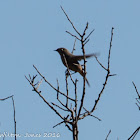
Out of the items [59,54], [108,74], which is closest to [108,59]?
[108,74]

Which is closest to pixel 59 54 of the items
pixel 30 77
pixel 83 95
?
pixel 30 77

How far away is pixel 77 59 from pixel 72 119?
3.36m

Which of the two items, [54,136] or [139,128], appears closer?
[139,128]

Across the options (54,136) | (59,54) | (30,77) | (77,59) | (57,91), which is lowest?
(54,136)

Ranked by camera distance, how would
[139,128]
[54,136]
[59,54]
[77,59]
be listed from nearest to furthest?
[139,128], [54,136], [77,59], [59,54]

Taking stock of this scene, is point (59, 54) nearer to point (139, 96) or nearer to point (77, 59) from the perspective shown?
point (77, 59)

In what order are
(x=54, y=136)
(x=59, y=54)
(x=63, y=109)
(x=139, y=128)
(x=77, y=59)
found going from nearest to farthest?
(x=139, y=128) → (x=63, y=109) → (x=54, y=136) → (x=77, y=59) → (x=59, y=54)

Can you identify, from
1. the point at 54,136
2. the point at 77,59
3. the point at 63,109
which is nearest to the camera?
the point at 63,109

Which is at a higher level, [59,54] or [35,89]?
[59,54]

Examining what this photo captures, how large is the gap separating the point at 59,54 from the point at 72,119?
429 cm

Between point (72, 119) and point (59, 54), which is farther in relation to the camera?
point (59, 54)

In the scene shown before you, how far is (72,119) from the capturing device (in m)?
3.72

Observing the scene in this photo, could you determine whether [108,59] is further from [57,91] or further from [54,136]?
[54,136]

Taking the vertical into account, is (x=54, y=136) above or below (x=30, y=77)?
below
